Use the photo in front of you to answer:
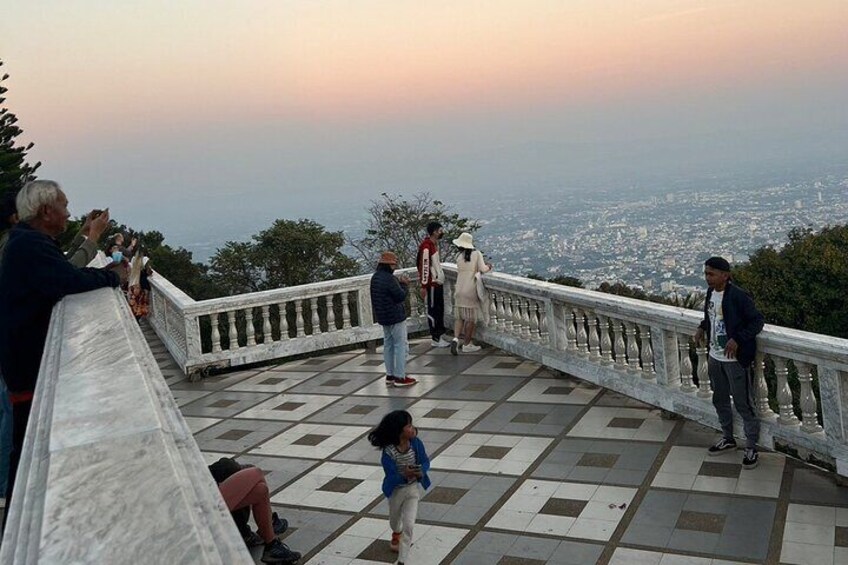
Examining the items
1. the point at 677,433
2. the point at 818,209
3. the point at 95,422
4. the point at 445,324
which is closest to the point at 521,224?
the point at 818,209

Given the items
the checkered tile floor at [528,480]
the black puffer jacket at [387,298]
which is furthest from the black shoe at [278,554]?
the black puffer jacket at [387,298]

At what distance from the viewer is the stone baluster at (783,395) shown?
4992 millimetres

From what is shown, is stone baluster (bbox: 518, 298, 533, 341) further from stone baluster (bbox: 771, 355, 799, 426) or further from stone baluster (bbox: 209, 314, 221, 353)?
stone baluster (bbox: 209, 314, 221, 353)

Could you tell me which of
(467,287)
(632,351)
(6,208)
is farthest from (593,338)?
(6,208)

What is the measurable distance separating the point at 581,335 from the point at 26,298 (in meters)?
5.42

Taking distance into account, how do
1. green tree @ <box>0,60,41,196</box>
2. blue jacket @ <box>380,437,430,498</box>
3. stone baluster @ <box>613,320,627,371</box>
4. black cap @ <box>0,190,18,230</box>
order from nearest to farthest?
black cap @ <box>0,190,18,230</box> < blue jacket @ <box>380,437,430,498</box> < stone baluster @ <box>613,320,627,371</box> < green tree @ <box>0,60,41,196</box>

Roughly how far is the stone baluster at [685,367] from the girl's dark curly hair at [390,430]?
282 centimetres

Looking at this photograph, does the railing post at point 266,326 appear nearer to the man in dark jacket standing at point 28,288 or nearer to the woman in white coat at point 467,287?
the woman in white coat at point 467,287

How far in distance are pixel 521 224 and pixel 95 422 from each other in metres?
64.6

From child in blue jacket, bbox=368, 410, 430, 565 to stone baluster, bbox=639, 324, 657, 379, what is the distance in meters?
2.97

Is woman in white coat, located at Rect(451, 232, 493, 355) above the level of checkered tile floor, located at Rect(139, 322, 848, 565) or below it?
above

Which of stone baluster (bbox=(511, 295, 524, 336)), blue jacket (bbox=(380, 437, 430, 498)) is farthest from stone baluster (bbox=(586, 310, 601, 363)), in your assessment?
blue jacket (bbox=(380, 437, 430, 498))

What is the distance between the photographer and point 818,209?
6444 cm

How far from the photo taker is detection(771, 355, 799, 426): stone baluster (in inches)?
197
